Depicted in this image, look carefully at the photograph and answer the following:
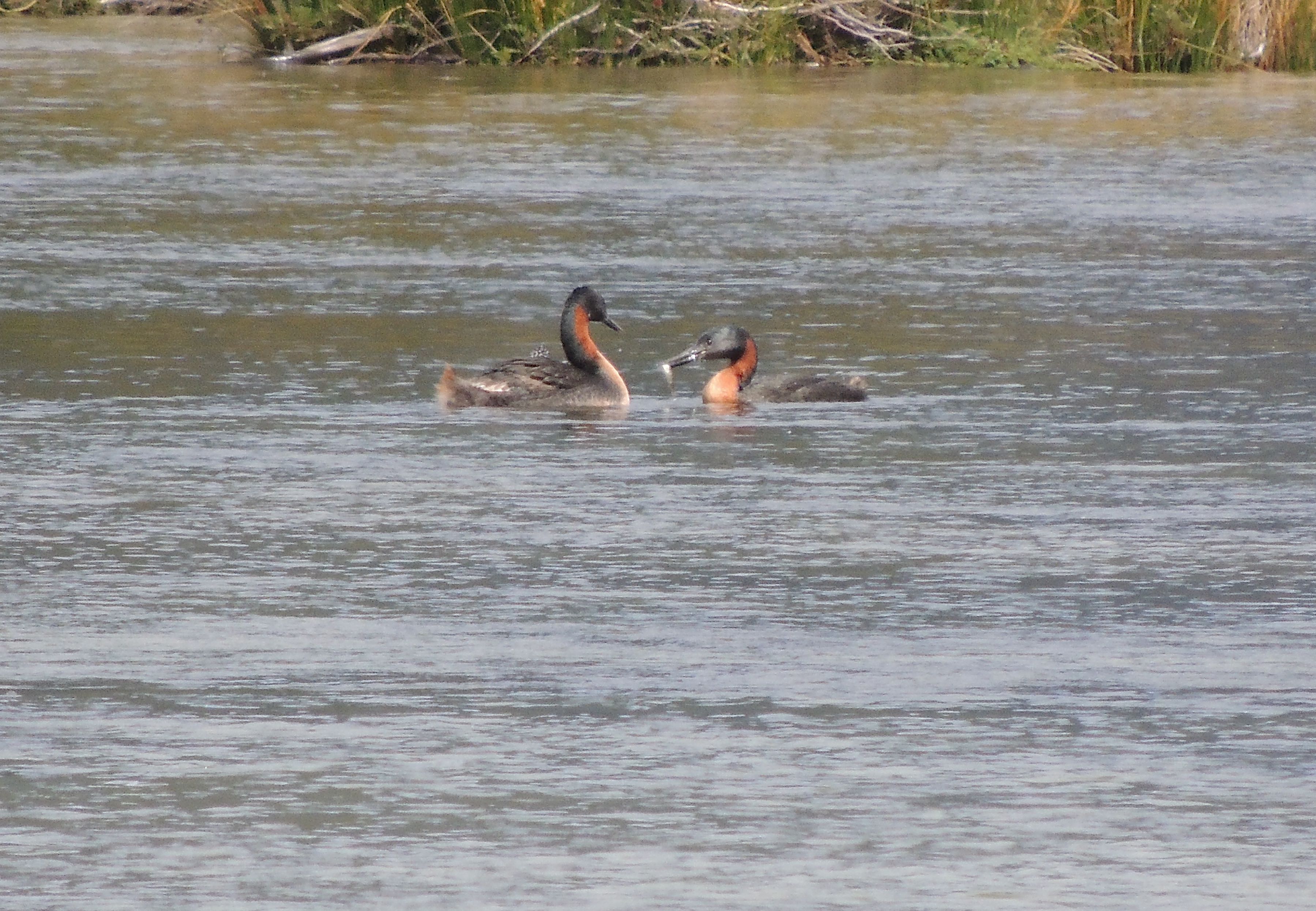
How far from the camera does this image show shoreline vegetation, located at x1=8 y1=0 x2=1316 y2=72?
3069 cm

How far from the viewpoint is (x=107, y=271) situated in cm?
1519

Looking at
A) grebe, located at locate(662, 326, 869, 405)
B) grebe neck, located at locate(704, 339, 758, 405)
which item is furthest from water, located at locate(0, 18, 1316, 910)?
grebe neck, located at locate(704, 339, 758, 405)

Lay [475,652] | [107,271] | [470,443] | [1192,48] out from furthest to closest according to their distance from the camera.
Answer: [1192,48], [107,271], [470,443], [475,652]

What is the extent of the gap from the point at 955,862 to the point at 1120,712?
3.90 ft

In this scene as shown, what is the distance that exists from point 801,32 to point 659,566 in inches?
984

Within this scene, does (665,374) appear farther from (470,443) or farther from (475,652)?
(475,652)

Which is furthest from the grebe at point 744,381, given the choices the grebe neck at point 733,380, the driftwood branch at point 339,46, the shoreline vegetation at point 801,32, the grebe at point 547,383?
the driftwood branch at point 339,46

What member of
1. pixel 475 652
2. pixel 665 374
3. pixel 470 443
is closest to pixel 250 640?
pixel 475 652

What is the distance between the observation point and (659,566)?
7.98 meters

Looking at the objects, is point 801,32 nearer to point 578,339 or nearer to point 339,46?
point 339,46

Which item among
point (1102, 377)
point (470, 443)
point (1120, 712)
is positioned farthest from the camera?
point (1102, 377)

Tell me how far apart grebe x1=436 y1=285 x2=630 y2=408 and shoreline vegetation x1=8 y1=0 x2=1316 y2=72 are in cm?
1995

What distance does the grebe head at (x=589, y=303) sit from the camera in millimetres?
11891

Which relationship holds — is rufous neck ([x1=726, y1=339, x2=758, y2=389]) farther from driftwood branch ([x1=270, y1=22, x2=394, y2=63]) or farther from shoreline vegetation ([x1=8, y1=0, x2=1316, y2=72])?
driftwood branch ([x1=270, y1=22, x2=394, y2=63])
